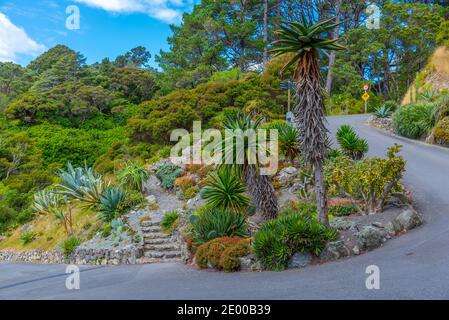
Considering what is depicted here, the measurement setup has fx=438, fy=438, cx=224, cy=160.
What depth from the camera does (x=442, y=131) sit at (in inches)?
795

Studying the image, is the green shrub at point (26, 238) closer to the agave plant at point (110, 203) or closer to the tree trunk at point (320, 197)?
the agave plant at point (110, 203)

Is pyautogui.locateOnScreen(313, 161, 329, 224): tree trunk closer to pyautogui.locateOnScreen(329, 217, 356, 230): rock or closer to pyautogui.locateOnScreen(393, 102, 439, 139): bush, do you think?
pyautogui.locateOnScreen(329, 217, 356, 230): rock

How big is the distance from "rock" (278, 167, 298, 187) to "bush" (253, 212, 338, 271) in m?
6.12

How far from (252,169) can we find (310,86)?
307 cm

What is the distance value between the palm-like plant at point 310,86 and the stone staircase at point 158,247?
549cm

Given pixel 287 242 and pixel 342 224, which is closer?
pixel 287 242

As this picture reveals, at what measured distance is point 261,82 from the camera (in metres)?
32.2

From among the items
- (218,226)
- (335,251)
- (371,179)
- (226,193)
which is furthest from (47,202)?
(335,251)

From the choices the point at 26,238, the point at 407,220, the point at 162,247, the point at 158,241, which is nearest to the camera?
the point at 407,220

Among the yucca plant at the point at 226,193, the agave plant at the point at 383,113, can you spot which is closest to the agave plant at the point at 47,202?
the yucca plant at the point at 226,193

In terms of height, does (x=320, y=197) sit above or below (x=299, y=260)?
above

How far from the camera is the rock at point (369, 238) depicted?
10.3 meters

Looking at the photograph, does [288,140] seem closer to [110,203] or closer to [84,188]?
[110,203]
